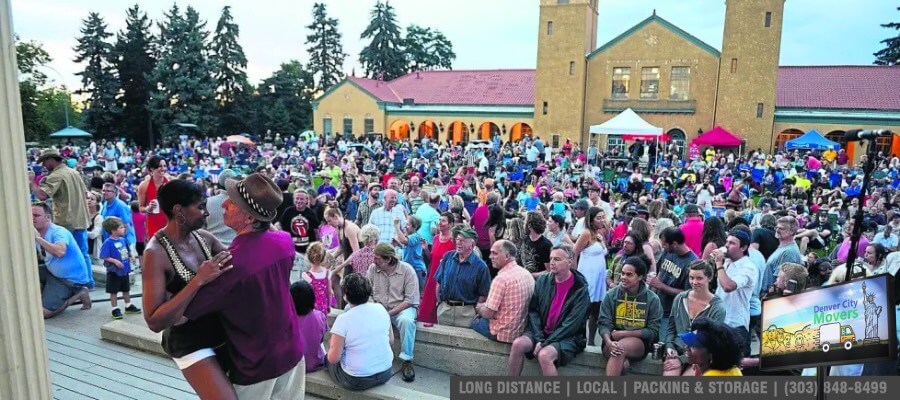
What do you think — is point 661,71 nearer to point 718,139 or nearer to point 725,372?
point 718,139

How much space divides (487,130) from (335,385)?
31842 mm

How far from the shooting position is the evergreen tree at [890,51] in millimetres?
47700

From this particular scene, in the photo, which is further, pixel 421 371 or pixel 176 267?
pixel 421 371

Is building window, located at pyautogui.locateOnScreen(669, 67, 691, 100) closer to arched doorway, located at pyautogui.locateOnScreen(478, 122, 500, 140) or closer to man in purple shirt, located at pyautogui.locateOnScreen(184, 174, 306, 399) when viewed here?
arched doorway, located at pyautogui.locateOnScreen(478, 122, 500, 140)

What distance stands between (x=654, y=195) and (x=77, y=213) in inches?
479

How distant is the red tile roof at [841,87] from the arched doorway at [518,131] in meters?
13.6

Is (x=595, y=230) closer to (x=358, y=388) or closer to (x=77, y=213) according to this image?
(x=358, y=388)

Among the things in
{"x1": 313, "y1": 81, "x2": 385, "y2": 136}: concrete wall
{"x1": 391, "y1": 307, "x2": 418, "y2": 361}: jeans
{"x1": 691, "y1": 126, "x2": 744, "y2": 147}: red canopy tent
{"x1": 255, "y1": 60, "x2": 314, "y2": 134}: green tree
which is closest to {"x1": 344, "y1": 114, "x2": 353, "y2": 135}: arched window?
{"x1": 313, "y1": 81, "x2": 385, "y2": 136}: concrete wall

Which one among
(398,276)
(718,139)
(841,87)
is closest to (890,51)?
(841,87)

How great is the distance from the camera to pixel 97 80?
37.8 metres

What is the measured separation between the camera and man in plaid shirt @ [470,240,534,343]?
472cm

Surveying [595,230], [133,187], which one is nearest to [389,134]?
[133,187]

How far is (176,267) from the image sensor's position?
249cm

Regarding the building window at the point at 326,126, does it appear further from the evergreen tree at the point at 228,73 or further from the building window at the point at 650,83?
the building window at the point at 650,83
